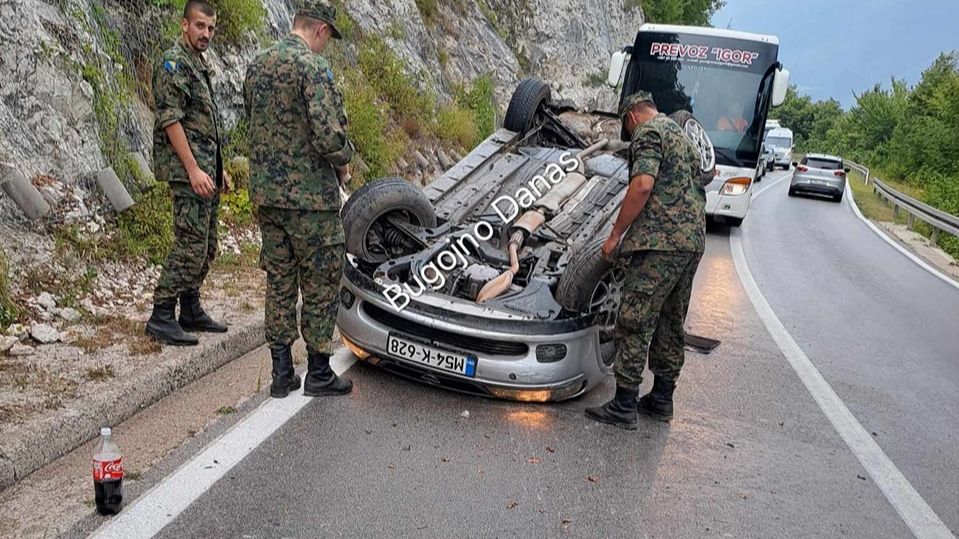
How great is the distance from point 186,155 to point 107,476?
198 centimetres

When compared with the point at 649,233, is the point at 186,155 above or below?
above

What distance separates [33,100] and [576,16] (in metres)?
23.0

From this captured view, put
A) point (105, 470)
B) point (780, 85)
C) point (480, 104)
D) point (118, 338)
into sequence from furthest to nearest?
point (480, 104) < point (780, 85) < point (118, 338) < point (105, 470)

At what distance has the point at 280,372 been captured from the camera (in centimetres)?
405

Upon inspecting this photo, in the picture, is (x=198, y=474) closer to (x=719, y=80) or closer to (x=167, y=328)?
(x=167, y=328)

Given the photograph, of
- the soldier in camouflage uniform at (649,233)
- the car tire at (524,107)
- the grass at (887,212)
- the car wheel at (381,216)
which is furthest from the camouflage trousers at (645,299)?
the grass at (887,212)

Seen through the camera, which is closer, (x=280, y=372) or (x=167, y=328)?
(x=280, y=372)

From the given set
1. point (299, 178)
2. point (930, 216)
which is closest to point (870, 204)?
point (930, 216)

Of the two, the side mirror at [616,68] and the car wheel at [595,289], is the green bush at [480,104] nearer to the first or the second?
the side mirror at [616,68]

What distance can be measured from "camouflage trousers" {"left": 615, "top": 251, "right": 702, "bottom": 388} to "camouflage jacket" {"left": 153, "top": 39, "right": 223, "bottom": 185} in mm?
2526

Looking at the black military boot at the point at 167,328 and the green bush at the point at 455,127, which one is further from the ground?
the green bush at the point at 455,127

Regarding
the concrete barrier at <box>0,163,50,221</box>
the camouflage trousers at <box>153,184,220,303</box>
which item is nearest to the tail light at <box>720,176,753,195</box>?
the camouflage trousers at <box>153,184,220,303</box>

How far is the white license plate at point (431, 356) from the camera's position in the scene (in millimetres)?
4020

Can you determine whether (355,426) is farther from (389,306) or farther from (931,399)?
(931,399)
